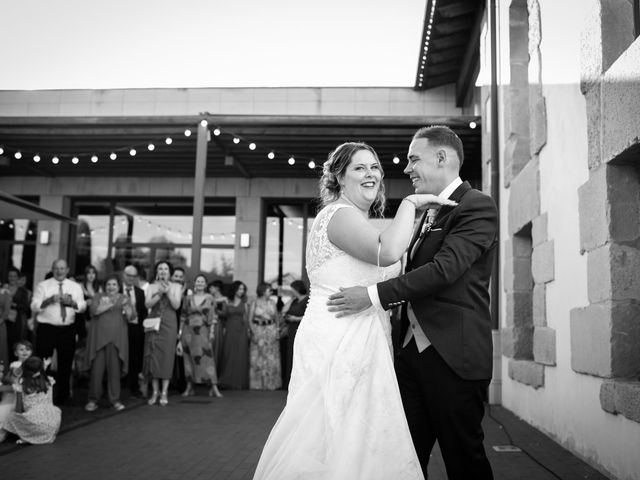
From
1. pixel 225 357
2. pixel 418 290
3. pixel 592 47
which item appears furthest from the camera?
pixel 225 357

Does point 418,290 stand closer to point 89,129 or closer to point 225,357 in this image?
point 225,357

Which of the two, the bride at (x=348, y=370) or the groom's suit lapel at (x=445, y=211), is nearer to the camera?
the bride at (x=348, y=370)

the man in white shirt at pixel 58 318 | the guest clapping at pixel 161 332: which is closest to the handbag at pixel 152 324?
the guest clapping at pixel 161 332

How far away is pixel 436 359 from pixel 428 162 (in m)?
0.89

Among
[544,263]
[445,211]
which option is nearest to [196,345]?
[544,263]

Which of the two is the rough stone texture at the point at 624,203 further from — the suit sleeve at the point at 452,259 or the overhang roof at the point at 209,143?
the overhang roof at the point at 209,143

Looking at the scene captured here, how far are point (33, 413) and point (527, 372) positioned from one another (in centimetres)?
462

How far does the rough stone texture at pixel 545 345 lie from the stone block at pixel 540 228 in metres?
0.83

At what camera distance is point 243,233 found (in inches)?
526

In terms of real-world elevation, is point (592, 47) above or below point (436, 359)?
above

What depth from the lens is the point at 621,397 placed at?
369 cm

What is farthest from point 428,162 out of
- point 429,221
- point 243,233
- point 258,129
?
point 243,233

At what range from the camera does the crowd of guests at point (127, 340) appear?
5527 millimetres

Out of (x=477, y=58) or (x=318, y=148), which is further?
(x=318, y=148)
